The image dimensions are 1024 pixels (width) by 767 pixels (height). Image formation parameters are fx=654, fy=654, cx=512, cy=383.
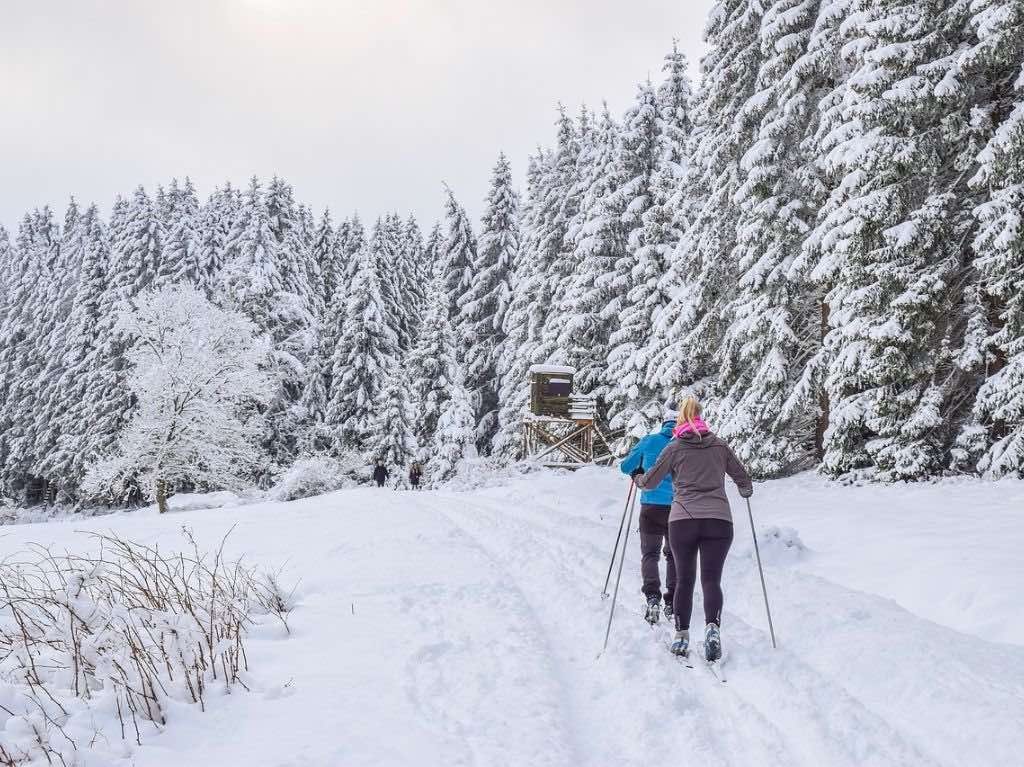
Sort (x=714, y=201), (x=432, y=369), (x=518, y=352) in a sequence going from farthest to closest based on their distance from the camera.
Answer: (x=432, y=369) → (x=518, y=352) → (x=714, y=201)

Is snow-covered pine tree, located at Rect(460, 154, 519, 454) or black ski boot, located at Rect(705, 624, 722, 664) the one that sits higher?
snow-covered pine tree, located at Rect(460, 154, 519, 454)

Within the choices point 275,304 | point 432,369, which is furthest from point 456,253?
point 275,304

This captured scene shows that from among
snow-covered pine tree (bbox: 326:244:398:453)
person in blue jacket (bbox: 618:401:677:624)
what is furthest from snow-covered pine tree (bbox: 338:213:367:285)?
person in blue jacket (bbox: 618:401:677:624)

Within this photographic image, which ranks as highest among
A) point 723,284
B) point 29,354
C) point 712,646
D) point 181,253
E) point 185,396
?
point 181,253

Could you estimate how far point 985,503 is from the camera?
9.20 m

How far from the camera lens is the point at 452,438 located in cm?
3062

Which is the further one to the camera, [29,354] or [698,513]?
[29,354]

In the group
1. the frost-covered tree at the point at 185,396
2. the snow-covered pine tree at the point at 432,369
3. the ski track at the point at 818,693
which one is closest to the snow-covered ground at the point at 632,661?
the ski track at the point at 818,693

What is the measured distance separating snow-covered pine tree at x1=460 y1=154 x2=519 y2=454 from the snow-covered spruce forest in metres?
0.17

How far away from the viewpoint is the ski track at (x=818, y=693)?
3.65 m

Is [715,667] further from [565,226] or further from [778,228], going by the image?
[565,226]

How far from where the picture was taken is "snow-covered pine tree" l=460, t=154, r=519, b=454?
35.0 metres

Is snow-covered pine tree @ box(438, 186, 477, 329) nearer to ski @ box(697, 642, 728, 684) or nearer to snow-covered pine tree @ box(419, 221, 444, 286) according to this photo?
snow-covered pine tree @ box(419, 221, 444, 286)

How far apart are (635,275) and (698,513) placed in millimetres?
17353
